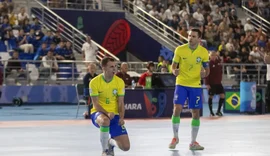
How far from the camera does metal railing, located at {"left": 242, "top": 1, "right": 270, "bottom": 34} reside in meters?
45.0

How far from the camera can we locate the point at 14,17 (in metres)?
34.2

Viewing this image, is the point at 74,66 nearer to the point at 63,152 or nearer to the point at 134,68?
the point at 134,68

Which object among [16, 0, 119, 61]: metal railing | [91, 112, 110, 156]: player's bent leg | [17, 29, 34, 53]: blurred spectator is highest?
[16, 0, 119, 61]: metal railing

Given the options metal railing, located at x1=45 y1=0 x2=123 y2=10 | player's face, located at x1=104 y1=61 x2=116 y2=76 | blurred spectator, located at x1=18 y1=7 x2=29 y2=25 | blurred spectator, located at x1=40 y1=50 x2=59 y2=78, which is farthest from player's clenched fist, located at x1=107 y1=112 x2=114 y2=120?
metal railing, located at x1=45 y1=0 x2=123 y2=10

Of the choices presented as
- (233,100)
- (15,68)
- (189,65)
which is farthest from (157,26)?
(189,65)

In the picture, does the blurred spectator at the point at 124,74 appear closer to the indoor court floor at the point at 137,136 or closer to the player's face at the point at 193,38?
the indoor court floor at the point at 137,136

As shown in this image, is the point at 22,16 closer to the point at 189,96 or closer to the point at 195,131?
the point at 189,96

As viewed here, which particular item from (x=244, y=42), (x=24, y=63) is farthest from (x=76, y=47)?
(x=244, y=42)

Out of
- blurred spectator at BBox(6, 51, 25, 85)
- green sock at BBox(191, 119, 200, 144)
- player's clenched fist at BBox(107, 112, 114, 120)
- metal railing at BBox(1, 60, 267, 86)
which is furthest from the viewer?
metal railing at BBox(1, 60, 267, 86)

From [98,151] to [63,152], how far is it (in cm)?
63

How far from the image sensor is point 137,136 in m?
18.1

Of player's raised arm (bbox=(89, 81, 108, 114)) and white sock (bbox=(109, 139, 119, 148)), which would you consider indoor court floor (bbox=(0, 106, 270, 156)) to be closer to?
white sock (bbox=(109, 139, 119, 148))

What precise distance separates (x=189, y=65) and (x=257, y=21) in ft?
101

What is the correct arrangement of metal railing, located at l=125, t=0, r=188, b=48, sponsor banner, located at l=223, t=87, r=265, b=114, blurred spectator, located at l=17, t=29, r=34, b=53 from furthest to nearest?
metal railing, located at l=125, t=0, r=188, b=48 < blurred spectator, located at l=17, t=29, r=34, b=53 < sponsor banner, located at l=223, t=87, r=265, b=114
